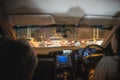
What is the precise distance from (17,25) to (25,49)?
134 inches

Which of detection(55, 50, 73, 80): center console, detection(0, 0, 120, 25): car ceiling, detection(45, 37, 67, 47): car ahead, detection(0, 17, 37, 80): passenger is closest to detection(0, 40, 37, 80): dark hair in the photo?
detection(0, 17, 37, 80): passenger

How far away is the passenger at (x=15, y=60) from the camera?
1306 millimetres

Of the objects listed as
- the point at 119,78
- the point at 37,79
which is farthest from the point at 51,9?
the point at 119,78

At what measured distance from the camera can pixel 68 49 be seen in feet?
16.9

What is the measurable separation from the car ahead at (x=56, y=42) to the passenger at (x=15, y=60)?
366 centimetres

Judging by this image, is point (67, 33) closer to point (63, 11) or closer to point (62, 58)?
point (62, 58)

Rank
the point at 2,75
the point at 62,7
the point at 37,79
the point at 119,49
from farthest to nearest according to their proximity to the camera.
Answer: the point at 37,79 → the point at 119,49 → the point at 62,7 → the point at 2,75

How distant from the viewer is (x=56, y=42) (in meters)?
5.17

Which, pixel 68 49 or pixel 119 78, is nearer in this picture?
pixel 119 78

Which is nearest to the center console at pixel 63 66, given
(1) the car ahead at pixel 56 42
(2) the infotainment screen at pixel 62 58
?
(2) the infotainment screen at pixel 62 58

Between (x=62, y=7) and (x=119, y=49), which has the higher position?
(x=62, y=7)

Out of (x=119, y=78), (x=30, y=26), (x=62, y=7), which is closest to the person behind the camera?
(x=119, y=78)

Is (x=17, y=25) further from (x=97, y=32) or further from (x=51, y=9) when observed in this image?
(x=97, y=32)

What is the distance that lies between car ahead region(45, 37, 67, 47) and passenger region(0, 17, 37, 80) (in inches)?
144
